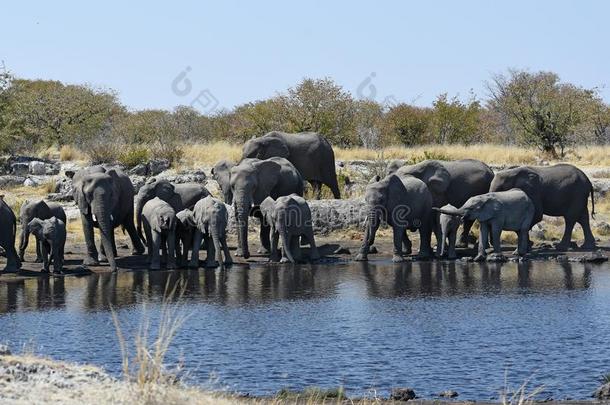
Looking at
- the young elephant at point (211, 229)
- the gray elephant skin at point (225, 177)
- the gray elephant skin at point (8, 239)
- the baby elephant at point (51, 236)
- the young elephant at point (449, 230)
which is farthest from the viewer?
the gray elephant skin at point (225, 177)

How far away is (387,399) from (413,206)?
14442mm

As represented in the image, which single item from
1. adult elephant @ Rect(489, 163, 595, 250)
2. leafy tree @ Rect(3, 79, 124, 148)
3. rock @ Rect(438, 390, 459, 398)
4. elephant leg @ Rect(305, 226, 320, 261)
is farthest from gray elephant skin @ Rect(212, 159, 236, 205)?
rock @ Rect(438, 390, 459, 398)

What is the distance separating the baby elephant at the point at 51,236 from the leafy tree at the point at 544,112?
26.3 metres

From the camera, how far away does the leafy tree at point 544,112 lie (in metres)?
49.0

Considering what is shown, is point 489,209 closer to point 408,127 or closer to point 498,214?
point 498,214

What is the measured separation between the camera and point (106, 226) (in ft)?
86.1

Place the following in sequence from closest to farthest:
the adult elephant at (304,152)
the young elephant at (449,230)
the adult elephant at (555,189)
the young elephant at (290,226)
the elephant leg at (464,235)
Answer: the young elephant at (290,226) < the young elephant at (449,230) < the adult elephant at (555,189) < the elephant leg at (464,235) < the adult elephant at (304,152)

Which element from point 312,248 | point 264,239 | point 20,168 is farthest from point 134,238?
point 20,168

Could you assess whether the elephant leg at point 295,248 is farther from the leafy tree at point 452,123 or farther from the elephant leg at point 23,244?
the leafy tree at point 452,123

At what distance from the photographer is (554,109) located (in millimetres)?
50375

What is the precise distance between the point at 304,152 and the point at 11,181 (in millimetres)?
9339

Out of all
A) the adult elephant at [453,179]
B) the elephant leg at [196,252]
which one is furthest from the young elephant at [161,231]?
the adult elephant at [453,179]

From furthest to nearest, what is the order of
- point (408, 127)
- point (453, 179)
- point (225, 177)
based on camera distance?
1. point (408, 127)
2. point (225, 177)
3. point (453, 179)

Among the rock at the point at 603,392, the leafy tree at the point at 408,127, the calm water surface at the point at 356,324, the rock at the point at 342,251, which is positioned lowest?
the rock at the point at 603,392
